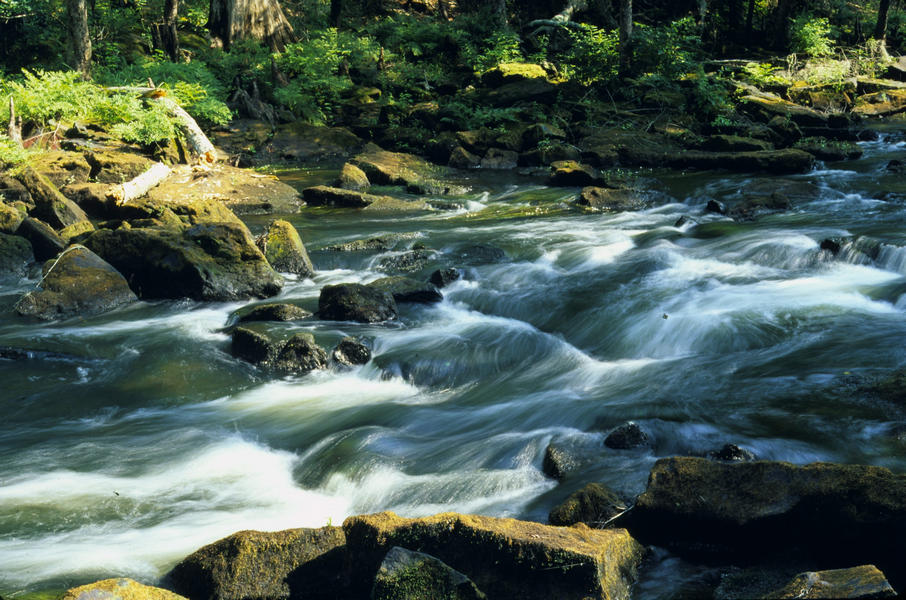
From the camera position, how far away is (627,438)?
223 inches

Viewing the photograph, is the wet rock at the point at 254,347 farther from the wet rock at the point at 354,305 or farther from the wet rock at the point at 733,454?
the wet rock at the point at 733,454

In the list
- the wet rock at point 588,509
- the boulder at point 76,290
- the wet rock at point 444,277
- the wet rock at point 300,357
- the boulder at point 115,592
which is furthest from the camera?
the wet rock at point 444,277

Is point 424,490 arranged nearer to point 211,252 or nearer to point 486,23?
point 211,252

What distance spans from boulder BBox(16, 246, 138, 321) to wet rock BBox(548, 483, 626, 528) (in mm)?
7180

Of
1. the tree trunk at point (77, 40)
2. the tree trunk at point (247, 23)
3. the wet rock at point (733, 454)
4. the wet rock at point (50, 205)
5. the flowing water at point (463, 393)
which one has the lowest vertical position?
the flowing water at point (463, 393)

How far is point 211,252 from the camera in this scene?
10180mm

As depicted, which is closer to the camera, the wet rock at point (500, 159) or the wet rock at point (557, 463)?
the wet rock at point (557, 463)

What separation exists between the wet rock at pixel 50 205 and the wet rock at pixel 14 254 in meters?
0.93

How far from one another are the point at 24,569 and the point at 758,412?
526 cm

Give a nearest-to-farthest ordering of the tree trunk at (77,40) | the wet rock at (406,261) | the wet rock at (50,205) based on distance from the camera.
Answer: the wet rock at (406,261) → the wet rock at (50,205) → the tree trunk at (77,40)

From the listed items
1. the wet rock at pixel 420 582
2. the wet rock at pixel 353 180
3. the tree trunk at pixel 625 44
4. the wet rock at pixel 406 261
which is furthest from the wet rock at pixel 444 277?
the tree trunk at pixel 625 44

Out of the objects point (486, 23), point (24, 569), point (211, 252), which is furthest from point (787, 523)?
point (486, 23)

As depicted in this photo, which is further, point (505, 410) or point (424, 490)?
point (505, 410)

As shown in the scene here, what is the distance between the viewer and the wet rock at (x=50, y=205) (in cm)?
1197
